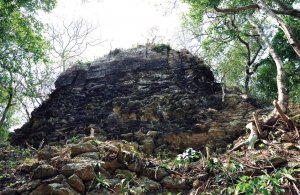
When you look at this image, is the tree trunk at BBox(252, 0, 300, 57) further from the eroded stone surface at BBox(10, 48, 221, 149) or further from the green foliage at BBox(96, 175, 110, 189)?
the green foliage at BBox(96, 175, 110, 189)

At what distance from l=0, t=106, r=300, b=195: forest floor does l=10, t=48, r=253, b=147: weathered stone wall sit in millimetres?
2758

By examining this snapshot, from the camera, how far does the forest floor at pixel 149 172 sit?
5273 mm

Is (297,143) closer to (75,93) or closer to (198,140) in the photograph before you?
(198,140)

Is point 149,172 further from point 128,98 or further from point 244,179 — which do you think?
point 128,98

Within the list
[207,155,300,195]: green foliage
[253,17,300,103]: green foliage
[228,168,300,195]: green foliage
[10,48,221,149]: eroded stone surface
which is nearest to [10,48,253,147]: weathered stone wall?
[10,48,221,149]: eroded stone surface

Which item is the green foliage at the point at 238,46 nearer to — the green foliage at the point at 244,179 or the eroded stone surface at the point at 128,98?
the eroded stone surface at the point at 128,98

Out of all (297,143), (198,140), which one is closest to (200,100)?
(198,140)

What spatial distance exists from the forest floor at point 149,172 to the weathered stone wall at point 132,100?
2.76 metres

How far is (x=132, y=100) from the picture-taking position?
417 inches

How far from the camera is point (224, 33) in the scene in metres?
13.3

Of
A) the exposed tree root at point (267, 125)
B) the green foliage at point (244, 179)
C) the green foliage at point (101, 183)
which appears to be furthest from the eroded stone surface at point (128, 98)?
the green foliage at point (244, 179)

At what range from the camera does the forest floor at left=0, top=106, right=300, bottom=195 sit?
17.3 ft

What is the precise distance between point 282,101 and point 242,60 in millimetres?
8532

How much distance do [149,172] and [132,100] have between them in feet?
15.4
